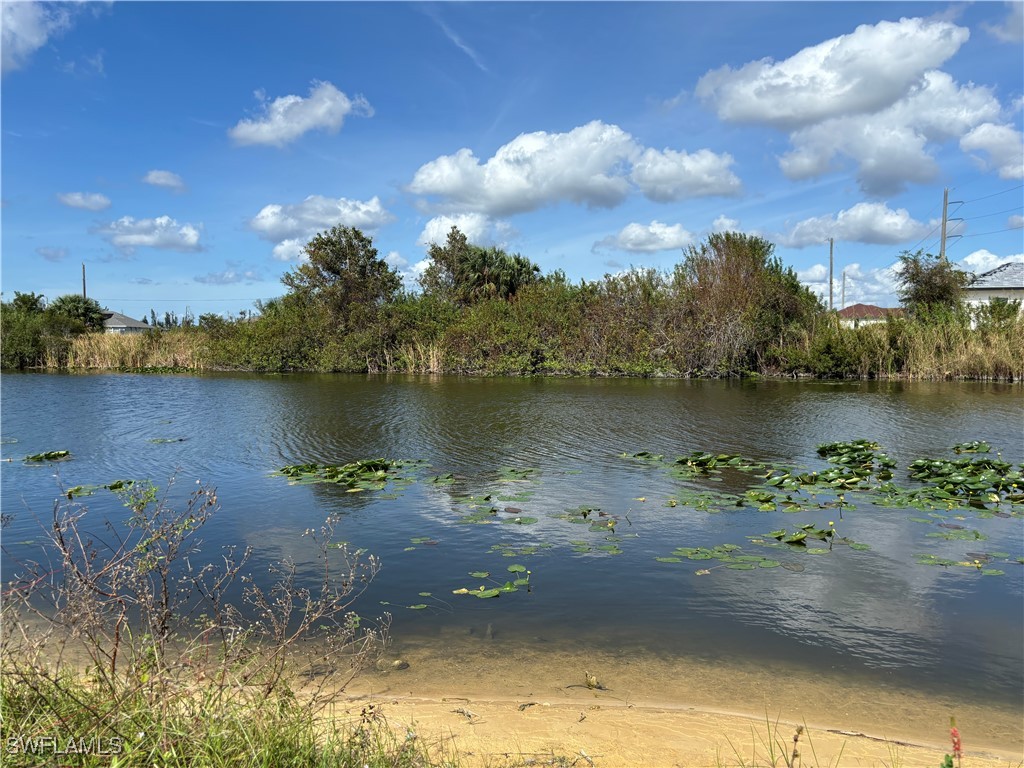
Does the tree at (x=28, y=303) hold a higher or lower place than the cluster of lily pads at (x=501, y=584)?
higher

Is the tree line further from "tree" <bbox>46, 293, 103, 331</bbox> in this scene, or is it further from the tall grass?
"tree" <bbox>46, 293, 103, 331</bbox>

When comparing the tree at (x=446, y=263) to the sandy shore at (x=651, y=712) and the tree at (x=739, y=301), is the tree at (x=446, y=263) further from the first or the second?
the sandy shore at (x=651, y=712)

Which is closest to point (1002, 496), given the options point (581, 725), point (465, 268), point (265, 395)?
point (581, 725)

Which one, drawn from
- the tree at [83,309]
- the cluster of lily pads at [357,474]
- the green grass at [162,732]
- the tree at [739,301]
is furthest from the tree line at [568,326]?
the green grass at [162,732]

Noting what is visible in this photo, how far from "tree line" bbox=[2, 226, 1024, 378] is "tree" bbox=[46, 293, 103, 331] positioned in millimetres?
6878

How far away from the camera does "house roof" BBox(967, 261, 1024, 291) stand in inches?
1783

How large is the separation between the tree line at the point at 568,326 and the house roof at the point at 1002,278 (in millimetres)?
12032

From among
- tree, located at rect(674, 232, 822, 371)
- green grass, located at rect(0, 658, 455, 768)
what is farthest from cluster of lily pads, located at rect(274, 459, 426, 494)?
tree, located at rect(674, 232, 822, 371)

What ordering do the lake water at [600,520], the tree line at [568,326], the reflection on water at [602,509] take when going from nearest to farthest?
the lake water at [600,520] → the reflection on water at [602,509] → the tree line at [568,326]

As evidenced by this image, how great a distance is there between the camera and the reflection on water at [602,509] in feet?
19.6

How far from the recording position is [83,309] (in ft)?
182

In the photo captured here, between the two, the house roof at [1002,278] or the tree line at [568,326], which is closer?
the tree line at [568,326]

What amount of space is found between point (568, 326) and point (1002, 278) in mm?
32695

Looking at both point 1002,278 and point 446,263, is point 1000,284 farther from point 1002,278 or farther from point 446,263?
point 446,263
